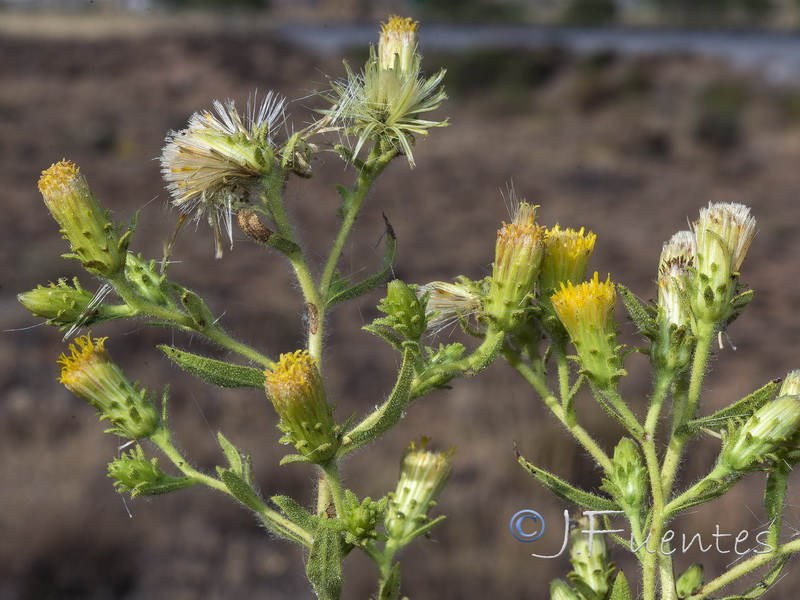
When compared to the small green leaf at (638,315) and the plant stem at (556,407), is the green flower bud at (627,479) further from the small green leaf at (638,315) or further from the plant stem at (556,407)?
the small green leaf at (638,315)

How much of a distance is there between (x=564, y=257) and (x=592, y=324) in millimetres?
193

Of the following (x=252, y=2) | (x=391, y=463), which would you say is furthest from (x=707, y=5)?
(x=391, y=463)

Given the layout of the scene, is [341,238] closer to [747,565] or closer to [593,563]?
[593,563]

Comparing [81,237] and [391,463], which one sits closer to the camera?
[81,237]

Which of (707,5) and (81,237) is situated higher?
(707,5)

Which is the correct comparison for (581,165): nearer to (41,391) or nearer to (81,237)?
(41,391)

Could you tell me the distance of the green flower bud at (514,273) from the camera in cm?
175

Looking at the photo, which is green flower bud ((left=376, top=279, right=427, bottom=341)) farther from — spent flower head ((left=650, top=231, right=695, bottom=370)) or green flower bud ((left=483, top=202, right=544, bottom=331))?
spent flower head ((left=650, top=231, right=695, bottom=370))

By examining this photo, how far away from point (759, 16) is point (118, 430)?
51.0 meters

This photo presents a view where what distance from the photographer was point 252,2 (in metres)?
45.1

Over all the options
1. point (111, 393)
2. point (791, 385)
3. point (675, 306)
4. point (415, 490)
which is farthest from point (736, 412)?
point (111, 393)

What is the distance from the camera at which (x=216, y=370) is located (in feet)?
5.44

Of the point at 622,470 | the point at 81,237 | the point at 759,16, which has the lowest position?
the point at 622,470

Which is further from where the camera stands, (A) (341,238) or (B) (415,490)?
(B) (415,490)
